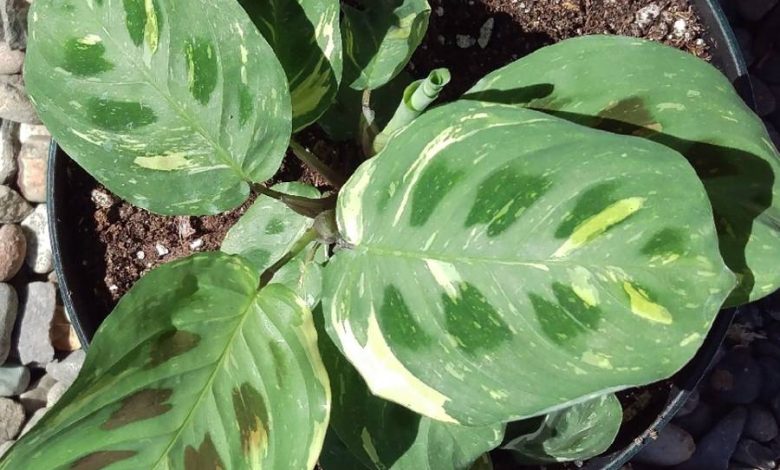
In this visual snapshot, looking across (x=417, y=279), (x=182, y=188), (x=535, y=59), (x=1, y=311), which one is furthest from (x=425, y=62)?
(x=1, y=311)

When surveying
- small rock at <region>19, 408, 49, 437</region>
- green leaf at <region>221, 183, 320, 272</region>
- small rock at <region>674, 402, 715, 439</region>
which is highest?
green leaf at <region>221, 183, 320, 272</region>

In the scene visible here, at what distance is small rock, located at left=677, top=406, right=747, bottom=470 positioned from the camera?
4.98 ft

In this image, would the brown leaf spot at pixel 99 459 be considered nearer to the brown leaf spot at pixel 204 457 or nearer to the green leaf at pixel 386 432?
the brown leaf spot at pixel 204 457

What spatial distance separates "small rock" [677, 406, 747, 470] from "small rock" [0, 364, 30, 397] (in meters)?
1.13

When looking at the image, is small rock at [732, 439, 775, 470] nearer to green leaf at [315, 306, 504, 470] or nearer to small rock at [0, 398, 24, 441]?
green leaf at [315, 306, 504, 470]

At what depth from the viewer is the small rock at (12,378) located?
4.89ft

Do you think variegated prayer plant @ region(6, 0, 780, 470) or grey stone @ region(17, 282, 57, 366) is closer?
variegated prayer plant @ region(6, 0, 780, 470)

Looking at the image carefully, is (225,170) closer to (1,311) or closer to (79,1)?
(79,1)

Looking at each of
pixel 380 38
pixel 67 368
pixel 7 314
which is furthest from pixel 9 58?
pixel 380 38

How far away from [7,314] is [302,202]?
73 cm

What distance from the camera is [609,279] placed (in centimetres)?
64

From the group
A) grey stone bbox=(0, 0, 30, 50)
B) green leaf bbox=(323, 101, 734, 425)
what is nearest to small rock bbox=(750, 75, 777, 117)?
green leaf bbox=(323, 101, 734, 425)

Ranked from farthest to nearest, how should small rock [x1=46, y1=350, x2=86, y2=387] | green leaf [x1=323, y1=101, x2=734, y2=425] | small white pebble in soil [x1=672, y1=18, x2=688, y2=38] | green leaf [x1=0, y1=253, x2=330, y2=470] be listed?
1. small rock [x1=46, y1=350, x2=86, y2=387]
2. small white pebble in soil [x1=672, y1=18, x2=688, y2=38]
3. green leaf [x1=0, y1=253, x2=330, y2=470]
4. green leaf [x1=323, y1=101, x2=734, y2=425]

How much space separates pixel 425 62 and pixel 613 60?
399mm
